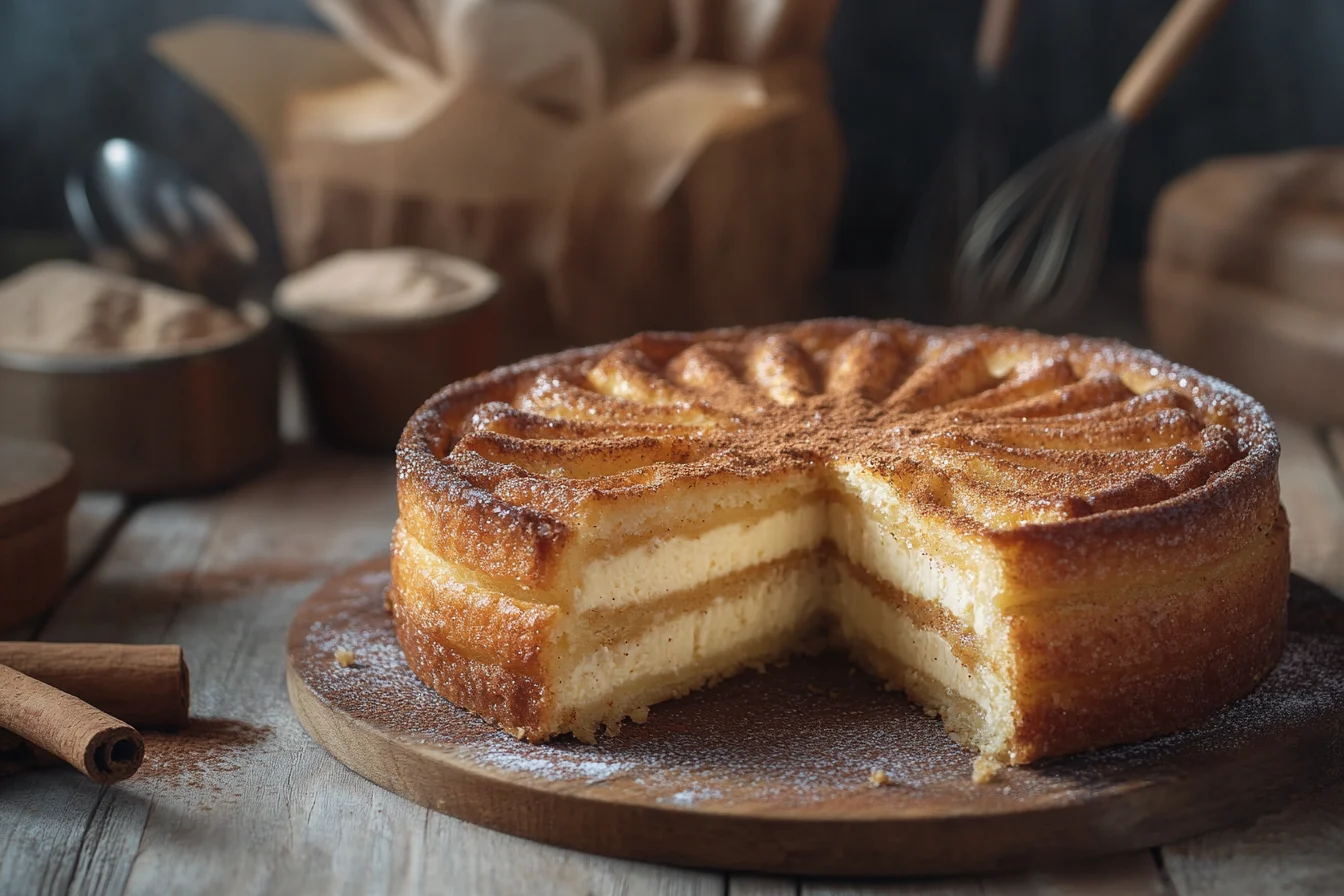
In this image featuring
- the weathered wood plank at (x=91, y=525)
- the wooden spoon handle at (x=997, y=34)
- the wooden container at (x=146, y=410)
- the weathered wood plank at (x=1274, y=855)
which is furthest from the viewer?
the wooden spoon handle at (x=997, y=34)

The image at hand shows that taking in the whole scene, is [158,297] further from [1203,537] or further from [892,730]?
[1203,537]

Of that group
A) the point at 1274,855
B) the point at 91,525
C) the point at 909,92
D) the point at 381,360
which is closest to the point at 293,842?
the point at 1274,855

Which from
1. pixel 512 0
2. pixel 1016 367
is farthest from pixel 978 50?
pixel 1016 367

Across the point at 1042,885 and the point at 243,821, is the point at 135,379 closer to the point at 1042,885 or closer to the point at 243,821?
the point at 243,821

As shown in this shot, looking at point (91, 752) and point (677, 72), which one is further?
point (677, 72)

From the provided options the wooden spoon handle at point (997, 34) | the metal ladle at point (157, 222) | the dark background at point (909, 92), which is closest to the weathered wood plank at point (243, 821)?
the metal ladle at point (157, 222)

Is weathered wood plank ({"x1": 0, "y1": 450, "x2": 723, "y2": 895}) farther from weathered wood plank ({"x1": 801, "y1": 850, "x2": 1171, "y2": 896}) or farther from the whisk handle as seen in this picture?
the whisk handle

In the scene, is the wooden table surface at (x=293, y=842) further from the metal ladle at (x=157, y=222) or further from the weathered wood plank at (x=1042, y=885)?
the metal ladle at (x=157, y=222)
